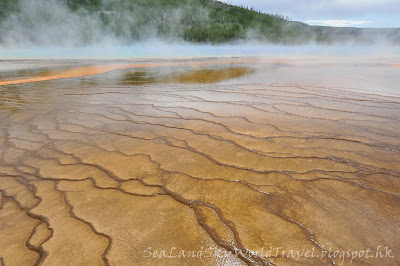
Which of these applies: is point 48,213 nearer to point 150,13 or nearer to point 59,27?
point 59,27

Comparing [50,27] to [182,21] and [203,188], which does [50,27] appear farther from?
[203,188]

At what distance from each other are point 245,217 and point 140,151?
1.42 metres

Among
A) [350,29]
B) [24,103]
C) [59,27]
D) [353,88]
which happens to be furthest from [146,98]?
[350,29]

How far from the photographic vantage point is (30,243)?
1.48 metres

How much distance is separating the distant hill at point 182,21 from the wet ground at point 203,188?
47.8 metres

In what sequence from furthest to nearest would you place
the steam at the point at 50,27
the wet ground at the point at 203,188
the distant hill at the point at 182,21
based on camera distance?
the distant hill at the point at 182,21
the steam at the point at 50,27
the wet ground at the point at 203,188

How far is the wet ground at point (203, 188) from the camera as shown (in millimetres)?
1419

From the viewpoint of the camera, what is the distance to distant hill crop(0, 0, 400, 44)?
4725 cm

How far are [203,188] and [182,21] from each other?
197 ft

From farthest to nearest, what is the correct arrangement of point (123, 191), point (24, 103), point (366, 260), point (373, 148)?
point (24, 103) → point (373, 148) → point (123, 191) → point (366, 260)

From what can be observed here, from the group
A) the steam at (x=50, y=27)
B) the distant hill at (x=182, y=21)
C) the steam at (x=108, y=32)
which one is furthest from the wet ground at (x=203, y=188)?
the distant hill at (x=182, y=21)

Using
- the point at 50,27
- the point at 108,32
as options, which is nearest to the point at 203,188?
the point at 108,32

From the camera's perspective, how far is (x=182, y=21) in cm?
5678

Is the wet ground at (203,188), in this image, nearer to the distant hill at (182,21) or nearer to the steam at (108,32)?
the steam at (108,32)
